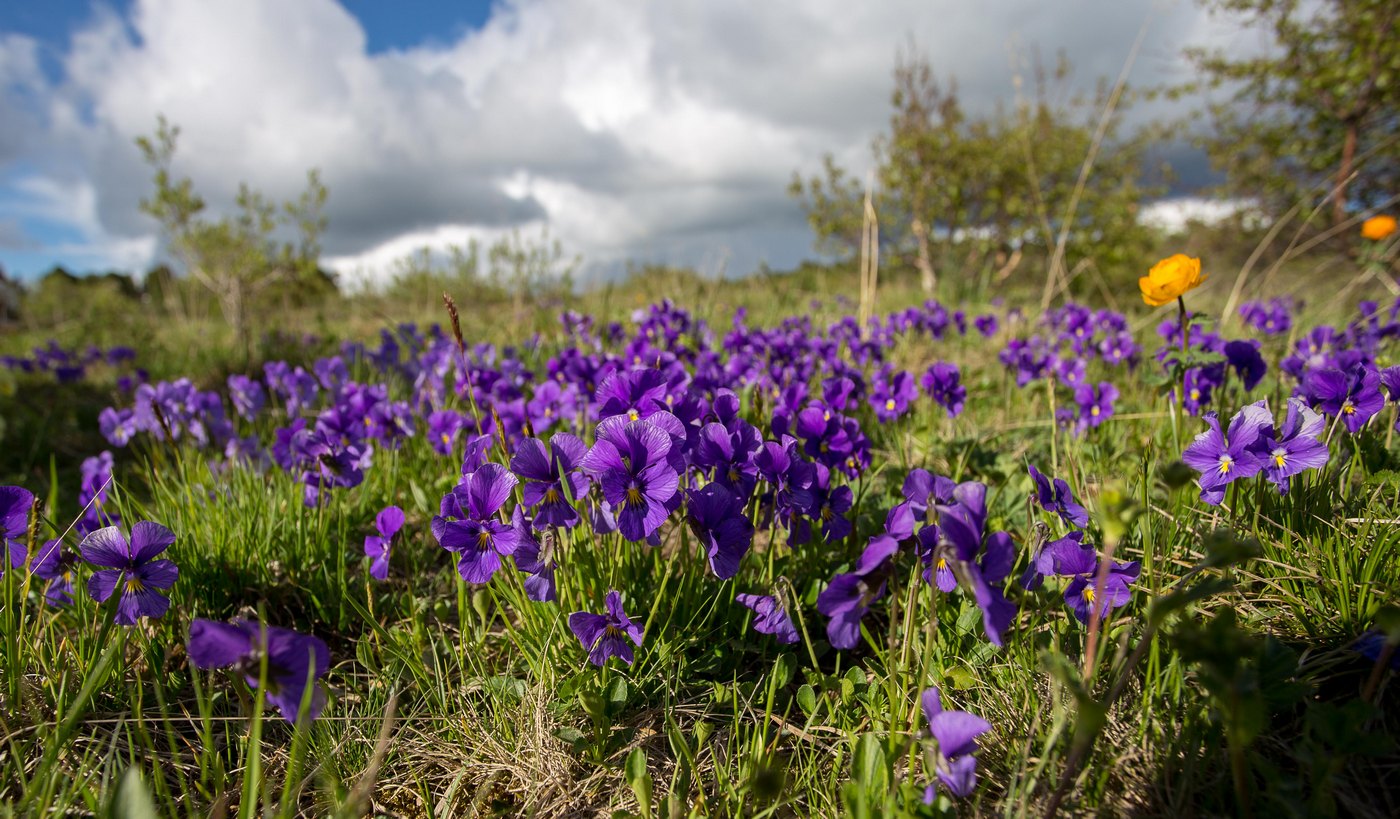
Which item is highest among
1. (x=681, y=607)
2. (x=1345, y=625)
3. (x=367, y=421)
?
(x=367, y=421)

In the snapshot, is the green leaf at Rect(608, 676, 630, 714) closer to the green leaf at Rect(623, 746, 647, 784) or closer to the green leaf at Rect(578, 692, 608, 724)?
the green leaf at Rect(578, 692, 608, 724)

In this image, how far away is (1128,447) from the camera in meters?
3.30

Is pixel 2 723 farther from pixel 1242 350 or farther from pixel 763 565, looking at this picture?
pixel 1242 350

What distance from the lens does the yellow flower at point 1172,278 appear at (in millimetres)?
2484

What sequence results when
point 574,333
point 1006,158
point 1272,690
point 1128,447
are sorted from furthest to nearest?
point 1006,158 < point 574,333 < point 1128,447 < point 1272,690

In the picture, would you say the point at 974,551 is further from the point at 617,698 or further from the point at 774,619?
the point at 617,698

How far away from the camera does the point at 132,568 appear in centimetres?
167

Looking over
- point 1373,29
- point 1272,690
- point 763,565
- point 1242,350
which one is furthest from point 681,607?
point 1373,29

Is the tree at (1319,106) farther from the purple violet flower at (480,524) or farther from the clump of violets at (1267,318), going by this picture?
the purple violet flower at (480,524)

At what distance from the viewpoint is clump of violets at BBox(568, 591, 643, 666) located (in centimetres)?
166

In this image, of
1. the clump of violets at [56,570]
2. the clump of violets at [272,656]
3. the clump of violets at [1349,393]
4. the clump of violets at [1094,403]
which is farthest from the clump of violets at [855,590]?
the clump of violets at [1094,403]

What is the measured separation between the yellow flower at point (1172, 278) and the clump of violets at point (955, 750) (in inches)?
77.7

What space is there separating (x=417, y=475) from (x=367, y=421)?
0.33 m

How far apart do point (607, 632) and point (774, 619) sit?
44 cm
